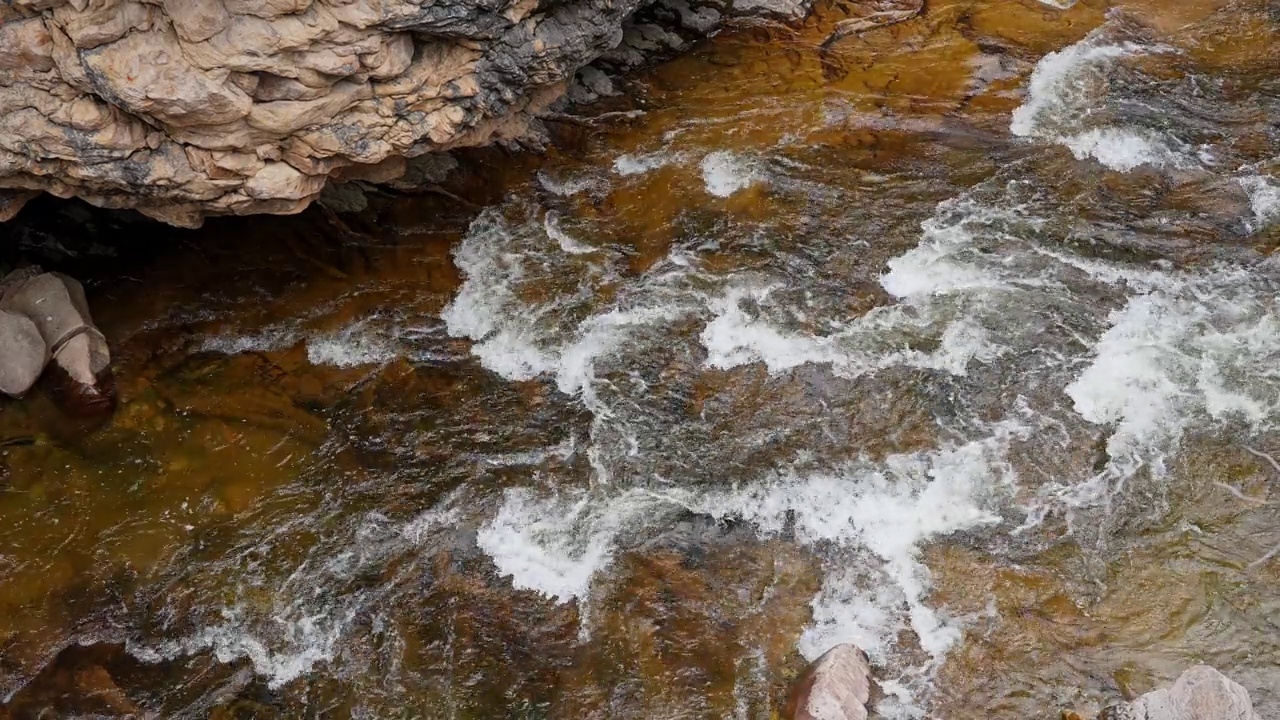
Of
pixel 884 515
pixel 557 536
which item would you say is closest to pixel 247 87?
pixel 557 536

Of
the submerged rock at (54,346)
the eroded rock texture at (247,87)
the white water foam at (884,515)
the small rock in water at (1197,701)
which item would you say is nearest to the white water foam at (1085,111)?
the white water foam at (884,515)

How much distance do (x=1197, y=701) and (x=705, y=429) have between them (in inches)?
195

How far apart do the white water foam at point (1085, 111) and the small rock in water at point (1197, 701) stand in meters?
6.93

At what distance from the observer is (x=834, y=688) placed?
A: 7.56 metres

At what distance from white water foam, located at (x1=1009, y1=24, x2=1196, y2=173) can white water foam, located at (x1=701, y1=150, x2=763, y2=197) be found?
12.4 ft

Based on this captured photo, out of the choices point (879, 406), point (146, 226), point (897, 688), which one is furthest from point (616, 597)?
point (146, 226)

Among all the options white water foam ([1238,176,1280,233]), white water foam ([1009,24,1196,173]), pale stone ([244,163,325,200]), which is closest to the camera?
pale stone ([244,163,325,200])

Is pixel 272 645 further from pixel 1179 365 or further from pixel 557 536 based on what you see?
pixel 1179 365

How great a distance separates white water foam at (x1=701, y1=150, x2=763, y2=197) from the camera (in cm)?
1182

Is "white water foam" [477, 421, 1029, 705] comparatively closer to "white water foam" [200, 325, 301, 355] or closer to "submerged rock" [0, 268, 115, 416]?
"white water foam" [200, 325, 301, 355]

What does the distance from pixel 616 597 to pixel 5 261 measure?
8.59 m

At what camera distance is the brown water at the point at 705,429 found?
808 centimetres

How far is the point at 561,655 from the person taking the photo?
812 centimetres

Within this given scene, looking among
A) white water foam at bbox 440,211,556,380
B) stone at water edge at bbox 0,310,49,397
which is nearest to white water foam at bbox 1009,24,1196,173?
white water foam at bbox 440,211,556,380
